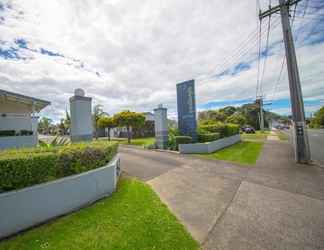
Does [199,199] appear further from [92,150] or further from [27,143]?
[27,143]

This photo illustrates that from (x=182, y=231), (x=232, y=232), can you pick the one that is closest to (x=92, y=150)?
(x=182, y=231)

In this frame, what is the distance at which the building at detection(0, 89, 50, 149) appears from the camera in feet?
25.9

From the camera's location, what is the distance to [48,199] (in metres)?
2.92

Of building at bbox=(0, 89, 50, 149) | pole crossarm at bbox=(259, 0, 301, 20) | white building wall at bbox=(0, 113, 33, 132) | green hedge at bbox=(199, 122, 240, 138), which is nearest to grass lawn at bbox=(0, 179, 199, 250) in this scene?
building at bbox=(0, 89, 50, 149)

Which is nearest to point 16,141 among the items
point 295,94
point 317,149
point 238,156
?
point 238,156

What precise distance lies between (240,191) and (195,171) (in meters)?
2.08

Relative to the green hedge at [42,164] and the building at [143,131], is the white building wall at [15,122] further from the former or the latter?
the building at [143,131]

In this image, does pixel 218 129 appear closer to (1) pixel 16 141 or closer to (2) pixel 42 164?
(2) pixel 42 164

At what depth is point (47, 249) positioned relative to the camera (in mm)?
2221

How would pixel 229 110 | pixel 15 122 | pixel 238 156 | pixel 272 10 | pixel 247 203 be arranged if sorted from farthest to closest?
1. pixel 229 110
2. pixel 15 122
3. pixel 238 156
4. pixel 272 10
5. pixel 247 203

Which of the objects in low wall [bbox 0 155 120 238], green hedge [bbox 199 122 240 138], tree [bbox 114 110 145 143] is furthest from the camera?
tree [bbox 114 110 145 143]

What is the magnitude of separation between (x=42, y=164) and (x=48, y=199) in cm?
72

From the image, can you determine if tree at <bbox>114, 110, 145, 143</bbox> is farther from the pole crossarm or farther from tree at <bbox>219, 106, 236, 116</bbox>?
tree at <bbox>219, 106, 236, 116</bbox>

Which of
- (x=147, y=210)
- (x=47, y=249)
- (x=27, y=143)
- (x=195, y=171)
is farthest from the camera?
(x=27, y=143)
